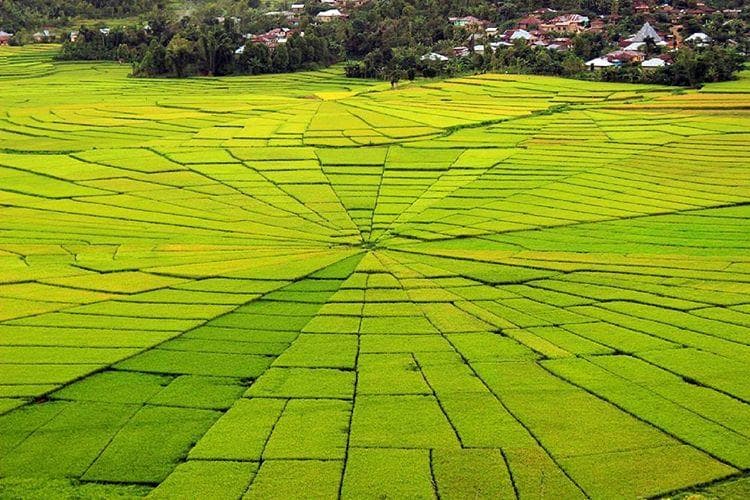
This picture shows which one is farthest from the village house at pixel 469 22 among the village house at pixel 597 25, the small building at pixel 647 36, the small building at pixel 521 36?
the small building at pixel 647 36

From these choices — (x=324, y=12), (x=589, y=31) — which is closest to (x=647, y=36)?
(x=589, y=31)

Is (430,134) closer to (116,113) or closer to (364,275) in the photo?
(116,113)

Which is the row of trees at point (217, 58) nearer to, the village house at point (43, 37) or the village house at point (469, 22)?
the village house at point (469, 22)

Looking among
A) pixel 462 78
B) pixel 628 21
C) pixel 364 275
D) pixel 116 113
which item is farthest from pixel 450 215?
pixel 628 21

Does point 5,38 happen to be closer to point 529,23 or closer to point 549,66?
point 529,23

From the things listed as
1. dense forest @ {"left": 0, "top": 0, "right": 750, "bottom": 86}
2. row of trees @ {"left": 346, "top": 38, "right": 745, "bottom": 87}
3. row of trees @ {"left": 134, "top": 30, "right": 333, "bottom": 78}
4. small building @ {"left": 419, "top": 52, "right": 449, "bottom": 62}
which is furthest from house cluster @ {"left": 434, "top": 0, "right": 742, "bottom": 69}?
row of trees @ {"left": 134, "top": 30, "right": 333, "bottom": 78}
